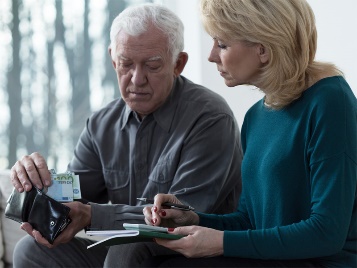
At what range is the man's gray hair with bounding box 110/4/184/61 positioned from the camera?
2.51 m

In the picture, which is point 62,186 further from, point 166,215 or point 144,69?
point 144,69

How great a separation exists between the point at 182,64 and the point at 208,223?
27.7 inches

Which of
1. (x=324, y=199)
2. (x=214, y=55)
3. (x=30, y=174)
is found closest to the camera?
(x=324, y=199)

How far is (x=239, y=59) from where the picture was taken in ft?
6.56

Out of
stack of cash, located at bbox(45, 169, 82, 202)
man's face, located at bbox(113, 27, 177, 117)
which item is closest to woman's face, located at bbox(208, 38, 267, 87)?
man's face, located at bbox(113, 27, 177, 117)

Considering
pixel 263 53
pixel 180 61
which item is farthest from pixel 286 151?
pixel 180 61

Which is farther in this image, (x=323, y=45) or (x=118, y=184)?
(x=323, y=45)

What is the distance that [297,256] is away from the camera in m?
1.83

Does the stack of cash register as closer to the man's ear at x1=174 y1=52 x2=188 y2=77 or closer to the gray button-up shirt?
the gray button-up shirt

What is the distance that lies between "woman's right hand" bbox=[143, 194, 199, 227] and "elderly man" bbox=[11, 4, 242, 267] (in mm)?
251

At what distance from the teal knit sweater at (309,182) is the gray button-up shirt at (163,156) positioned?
1.37 ft

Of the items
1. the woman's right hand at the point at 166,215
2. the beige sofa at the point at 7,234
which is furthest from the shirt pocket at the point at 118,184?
the beige sofa at the point at 7,234

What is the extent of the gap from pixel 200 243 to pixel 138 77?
81 cm

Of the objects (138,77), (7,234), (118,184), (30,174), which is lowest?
(7,234)
